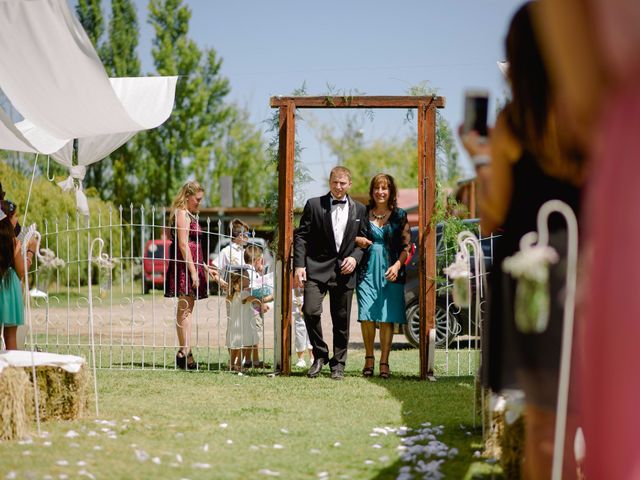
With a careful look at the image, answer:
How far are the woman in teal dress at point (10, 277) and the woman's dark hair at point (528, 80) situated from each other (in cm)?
557

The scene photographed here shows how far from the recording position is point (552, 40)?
7.17 feet

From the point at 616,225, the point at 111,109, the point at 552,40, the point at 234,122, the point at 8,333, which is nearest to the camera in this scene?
the point at 616,225

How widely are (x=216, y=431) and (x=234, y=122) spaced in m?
34.9

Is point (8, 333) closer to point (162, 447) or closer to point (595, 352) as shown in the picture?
point (162, 447)

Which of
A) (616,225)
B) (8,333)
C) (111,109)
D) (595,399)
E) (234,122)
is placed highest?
(234,122)

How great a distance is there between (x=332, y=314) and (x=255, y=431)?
10.1 ft

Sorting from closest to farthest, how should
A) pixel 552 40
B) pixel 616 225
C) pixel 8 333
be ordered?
pixel 616 225 < pixel 552 40 < pixel 8 333

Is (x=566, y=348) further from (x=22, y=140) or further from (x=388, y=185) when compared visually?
(x=388, y=185)

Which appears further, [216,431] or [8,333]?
[8,333]

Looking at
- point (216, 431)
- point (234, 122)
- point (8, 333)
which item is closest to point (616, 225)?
point (216, 431)

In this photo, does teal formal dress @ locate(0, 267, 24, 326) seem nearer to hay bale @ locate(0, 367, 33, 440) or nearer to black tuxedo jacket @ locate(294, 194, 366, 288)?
hay bale @ locate(0, 367, 33, 440)

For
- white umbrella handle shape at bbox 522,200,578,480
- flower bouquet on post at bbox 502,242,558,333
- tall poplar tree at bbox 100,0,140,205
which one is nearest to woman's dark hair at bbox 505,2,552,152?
white umbrella handle shape at bbox 522,200,578,480

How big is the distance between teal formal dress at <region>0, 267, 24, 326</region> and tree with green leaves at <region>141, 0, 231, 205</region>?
97.3 feet

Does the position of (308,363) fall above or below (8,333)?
below
